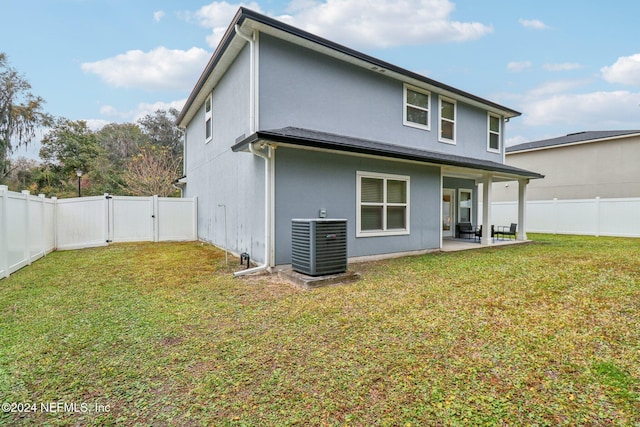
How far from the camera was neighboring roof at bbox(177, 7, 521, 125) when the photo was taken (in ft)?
21.0

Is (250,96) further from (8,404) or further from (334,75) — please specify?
(8,404)

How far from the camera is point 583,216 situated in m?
15.2

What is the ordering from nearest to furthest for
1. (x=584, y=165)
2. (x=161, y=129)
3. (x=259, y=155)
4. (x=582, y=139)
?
1. (x=259, y=155)
2. (x=584, y=165)
3. (x=582, y=139)
4. (x=161, y=129)

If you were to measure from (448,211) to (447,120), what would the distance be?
14.4 feet

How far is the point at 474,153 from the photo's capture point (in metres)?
11.7

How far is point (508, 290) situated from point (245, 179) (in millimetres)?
6211

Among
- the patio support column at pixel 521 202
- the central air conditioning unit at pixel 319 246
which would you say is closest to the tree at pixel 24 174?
the central air conditioning unit at pixel 319 246

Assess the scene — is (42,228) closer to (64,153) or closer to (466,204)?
(466,204)

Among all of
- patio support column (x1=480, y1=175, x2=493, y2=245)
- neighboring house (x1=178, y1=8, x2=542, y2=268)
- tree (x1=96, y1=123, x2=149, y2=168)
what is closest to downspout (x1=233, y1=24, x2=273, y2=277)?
neighboring house (x1=178, y1=8, x2=542, y2=268)

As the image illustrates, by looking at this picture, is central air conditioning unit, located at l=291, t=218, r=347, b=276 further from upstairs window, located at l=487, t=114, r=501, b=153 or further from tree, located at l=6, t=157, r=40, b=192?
tree, located at l=6, t=157, r=40, b=192

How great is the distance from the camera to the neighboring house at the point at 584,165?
15938mm

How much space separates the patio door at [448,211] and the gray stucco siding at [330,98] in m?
3.39

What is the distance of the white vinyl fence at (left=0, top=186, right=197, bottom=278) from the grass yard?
1652 mm

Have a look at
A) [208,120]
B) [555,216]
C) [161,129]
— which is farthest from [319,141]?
[161,129]
